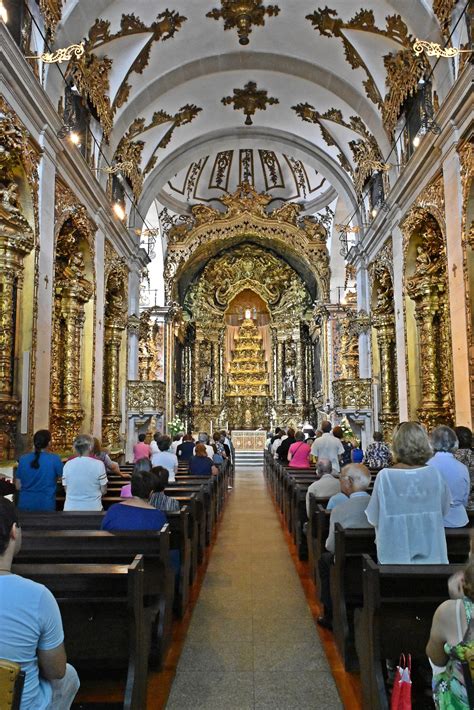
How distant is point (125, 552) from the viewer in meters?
3.43

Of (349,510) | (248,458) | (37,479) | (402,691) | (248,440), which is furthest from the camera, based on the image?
(248,440)

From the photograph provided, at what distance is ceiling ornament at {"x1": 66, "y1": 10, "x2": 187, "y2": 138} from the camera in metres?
10.2

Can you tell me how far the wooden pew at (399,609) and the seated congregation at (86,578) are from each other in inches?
42.0

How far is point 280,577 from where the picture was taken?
17.9ft

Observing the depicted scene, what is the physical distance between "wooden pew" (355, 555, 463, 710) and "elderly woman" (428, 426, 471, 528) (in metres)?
1.24

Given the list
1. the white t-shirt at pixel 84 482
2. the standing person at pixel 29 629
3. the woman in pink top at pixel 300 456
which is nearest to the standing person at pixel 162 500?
the white t-shirt at pixel 84 482

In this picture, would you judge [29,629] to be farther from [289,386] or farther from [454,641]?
[289,386]

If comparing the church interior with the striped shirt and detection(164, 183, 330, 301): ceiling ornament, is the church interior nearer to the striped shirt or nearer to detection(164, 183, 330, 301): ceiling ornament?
detection(164, 183, 330, 301): ceiling ornament

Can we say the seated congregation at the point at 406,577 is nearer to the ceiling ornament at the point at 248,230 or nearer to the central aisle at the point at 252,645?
the central aisle at the point at 252,645

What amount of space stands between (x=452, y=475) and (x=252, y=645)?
5.77ft

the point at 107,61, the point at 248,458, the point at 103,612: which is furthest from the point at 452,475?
the point at 248,458

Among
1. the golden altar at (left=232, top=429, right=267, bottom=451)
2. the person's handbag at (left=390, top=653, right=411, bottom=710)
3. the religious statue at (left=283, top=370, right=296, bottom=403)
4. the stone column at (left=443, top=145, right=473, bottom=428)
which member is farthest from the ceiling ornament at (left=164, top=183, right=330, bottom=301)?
the person's handbag at (left=390, top=653, right=411, bottom=710)

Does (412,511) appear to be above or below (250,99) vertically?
below

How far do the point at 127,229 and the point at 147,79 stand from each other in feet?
11.5
